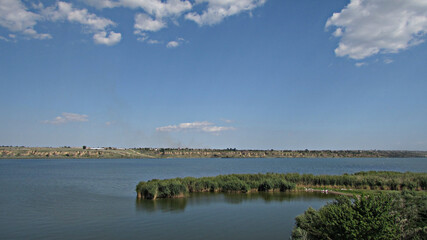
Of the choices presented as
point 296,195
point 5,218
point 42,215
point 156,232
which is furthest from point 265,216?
point 5,218

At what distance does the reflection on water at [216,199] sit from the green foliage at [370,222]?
16.9 m

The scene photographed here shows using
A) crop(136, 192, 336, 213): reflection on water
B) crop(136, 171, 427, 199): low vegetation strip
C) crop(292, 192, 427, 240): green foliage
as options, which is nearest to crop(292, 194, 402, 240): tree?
crop(292, 192, 427, 240): green foliage

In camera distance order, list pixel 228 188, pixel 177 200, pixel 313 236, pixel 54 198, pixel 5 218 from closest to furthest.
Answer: pixel 313 236 < pixel 5 218 < pixel 177 200 < pixel 54 198 < pixel 228 188

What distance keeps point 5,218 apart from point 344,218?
26.9 metres

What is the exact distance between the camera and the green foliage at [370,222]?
1302 centimetres

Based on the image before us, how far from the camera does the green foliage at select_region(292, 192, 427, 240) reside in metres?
13.0

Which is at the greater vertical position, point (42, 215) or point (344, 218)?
point (344, 218)

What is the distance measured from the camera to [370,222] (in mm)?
13188

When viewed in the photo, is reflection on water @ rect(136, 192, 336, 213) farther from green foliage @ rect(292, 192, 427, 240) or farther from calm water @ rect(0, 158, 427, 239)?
green foliage @ rect(292, 192, 427, 240)

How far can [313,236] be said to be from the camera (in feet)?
54.1

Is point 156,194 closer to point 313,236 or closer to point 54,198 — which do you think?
point 54,198

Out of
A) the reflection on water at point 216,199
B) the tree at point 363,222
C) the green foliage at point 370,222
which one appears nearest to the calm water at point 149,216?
the reflection on water at point 216,199

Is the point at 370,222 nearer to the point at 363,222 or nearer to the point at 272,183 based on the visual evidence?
the point at 363,222

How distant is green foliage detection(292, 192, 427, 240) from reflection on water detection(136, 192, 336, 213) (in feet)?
55.3
